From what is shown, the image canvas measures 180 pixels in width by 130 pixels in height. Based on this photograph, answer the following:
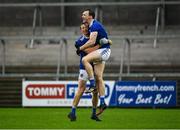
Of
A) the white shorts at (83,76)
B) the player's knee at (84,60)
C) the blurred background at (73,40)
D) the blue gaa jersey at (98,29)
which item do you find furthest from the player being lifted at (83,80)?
the blurred background at (73,40)

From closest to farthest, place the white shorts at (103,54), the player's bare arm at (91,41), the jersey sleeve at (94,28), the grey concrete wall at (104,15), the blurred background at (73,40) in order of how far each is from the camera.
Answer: the player's bare arm at (91,41)
the jersey sleeve at (94,28)
the white shorts at (103,54)
the blurred background at (73,40)
the grey concrete wall at (104,15)

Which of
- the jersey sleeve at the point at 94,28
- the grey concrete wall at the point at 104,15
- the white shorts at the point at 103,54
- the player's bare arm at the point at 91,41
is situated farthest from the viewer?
the grey concrete wall at the point at 104,15

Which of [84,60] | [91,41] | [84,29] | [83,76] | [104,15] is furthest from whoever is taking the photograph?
[104,15]

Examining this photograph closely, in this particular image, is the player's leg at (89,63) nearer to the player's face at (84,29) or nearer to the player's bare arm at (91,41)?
the player's bare arm at (91,41)

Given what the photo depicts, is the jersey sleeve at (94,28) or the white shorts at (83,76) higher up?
the jersey sleeve at (94,28)

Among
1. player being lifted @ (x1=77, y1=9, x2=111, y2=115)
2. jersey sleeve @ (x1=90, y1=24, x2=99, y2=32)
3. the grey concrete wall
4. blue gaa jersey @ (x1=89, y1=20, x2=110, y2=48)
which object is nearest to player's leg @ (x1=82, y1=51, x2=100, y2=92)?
player being lifted @ (x1=77, y1=9, x2=111, y2=115)

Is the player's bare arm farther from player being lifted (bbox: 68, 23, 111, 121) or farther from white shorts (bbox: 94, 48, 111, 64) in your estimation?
white shorts (bbox: 94, 48, 111, 64)

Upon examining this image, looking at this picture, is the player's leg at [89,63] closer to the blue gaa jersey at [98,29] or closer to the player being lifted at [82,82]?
the player being lifted at [82,82]

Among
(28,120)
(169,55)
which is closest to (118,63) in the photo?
(169,55)

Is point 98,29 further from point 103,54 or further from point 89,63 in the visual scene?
point 89,63

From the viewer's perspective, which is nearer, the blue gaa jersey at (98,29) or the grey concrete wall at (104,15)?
the blue gaa jersey at (98,29)

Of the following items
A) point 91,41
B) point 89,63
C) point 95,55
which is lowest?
point 89,63

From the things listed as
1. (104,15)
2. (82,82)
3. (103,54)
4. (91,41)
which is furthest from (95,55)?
(104,15)

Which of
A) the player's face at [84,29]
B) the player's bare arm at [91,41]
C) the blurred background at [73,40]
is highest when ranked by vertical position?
the player's face at [84,29]
